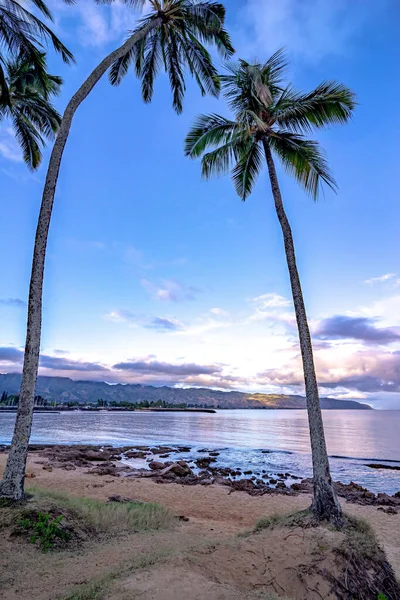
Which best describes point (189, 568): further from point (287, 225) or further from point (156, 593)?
point (287, 225)

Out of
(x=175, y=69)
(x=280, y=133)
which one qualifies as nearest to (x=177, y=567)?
(x=280, y=133)

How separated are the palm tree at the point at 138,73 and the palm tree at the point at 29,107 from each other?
339cm

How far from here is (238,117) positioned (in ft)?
35.7

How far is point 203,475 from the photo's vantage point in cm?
2067

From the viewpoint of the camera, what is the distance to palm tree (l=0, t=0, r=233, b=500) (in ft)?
28.4

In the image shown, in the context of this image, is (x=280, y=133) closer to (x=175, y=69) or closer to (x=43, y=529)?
(x=175, y=69)

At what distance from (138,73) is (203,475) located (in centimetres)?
1995

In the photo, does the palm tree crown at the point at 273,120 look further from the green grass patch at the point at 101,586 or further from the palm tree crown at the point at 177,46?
the green grass patch at the point at 101,586

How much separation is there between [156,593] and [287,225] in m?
8.65

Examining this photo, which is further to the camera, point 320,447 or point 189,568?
point 320,447

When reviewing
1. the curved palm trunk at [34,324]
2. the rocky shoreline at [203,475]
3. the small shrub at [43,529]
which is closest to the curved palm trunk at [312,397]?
the small shrub at [43,529]

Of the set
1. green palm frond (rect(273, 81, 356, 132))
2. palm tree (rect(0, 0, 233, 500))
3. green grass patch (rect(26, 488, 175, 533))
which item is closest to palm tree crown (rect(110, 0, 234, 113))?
palm tree (rect(0, 0, 233, 500))

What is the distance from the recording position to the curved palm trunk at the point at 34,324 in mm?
8328

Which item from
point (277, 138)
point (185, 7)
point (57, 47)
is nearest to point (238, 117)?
point (277, 138)
